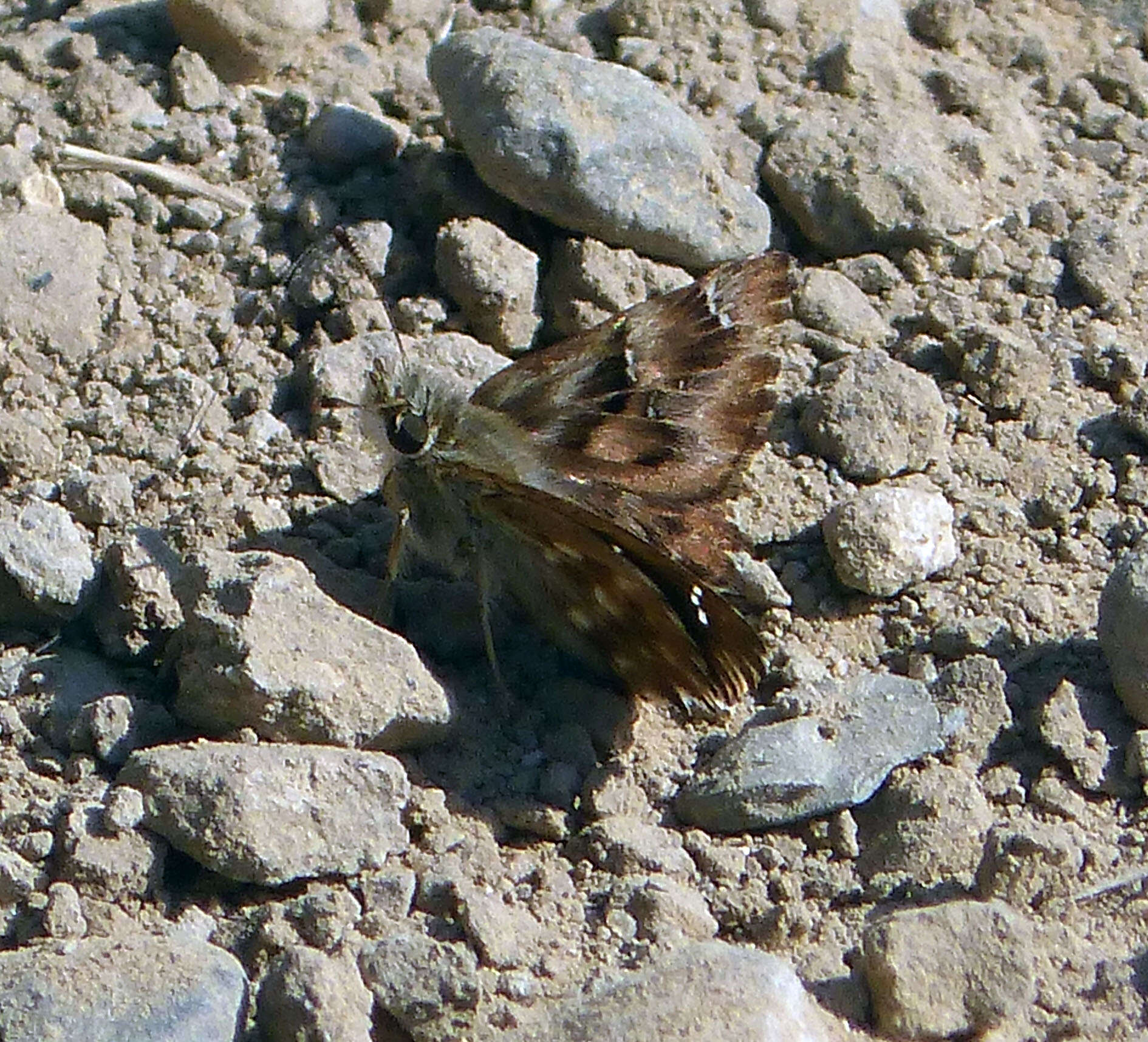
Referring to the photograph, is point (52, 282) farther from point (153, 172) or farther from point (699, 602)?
point (699, 602)

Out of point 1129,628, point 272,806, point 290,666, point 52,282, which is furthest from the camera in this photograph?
point 52,282

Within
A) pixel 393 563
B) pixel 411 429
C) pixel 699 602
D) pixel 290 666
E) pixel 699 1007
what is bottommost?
pixel 393 563

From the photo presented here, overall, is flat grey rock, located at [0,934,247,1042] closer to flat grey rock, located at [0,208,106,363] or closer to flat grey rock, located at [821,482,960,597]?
flat grey rock, located at [821,482,960,597]

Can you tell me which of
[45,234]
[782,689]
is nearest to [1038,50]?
[782,689]

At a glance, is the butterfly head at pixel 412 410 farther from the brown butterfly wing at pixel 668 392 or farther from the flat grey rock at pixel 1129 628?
the flat grey rock at pixel 1129 628

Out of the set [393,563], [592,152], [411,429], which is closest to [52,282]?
[411,429]

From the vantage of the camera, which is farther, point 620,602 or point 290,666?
point 620,602

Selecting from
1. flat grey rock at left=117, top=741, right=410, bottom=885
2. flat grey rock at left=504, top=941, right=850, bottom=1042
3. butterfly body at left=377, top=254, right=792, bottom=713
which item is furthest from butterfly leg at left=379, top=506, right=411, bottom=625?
flat grey rock at left=504, top=941, right=850, bottom=1042
